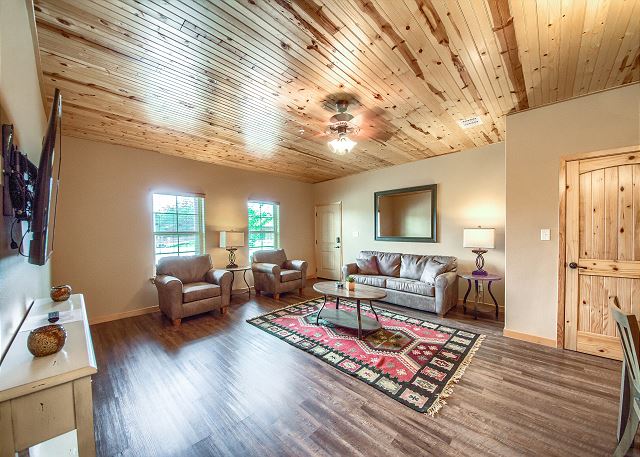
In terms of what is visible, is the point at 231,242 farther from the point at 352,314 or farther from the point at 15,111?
the point at 15,111

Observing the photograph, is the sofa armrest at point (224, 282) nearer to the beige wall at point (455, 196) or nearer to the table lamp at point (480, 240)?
the beige wall at point (455, 196)

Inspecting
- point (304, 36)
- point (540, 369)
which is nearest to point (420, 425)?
point (540, 369)

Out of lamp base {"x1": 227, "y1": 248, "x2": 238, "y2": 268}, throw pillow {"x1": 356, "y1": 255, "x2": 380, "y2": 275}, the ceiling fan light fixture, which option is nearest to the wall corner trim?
throw pillow {"x1": 356, "y1": 255, "x2": 380, "y2": 275}

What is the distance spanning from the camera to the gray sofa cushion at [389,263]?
4781 mm

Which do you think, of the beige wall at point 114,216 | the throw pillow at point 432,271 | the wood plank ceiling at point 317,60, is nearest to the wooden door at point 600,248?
the wood plank ceiling at point 317,60

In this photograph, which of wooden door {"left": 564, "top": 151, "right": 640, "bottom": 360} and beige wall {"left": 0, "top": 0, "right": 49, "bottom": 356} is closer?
beige wall {"left": 0, "top": 0, "right": 49, "bottom": 356}

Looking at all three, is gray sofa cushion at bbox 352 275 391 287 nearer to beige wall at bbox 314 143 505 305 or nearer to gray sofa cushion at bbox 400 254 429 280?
gray sofa cushion at bbox 400 254 429 280

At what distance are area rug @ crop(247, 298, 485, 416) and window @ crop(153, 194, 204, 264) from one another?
1.99m

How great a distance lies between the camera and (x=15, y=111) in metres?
1.32

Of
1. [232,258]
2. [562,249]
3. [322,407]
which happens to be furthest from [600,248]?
[232,258]

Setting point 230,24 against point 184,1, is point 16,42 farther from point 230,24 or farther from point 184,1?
point 230,24

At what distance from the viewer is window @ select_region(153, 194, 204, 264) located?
4.29m

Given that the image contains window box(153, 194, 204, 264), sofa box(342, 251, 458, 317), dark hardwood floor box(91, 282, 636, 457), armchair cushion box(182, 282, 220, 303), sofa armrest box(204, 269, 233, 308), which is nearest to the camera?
dark hardwood floor box(91, 282, 636, 457)

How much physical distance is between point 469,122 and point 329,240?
402 centimetres
